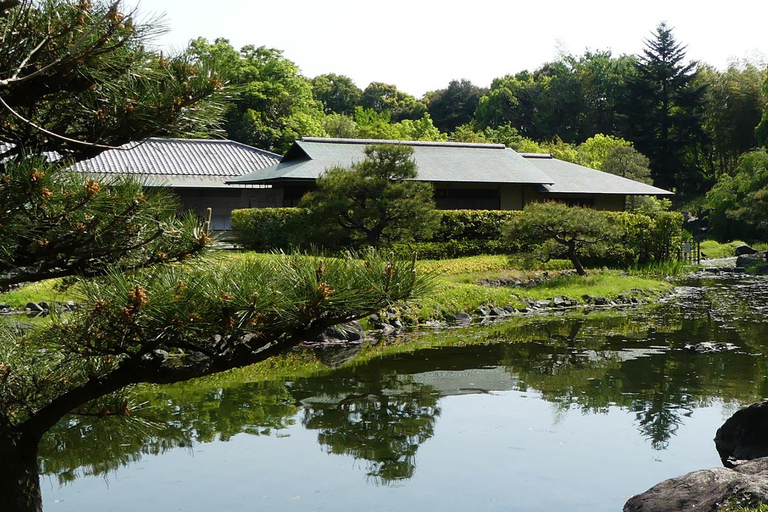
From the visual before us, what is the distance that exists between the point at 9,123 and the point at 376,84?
2260 inches

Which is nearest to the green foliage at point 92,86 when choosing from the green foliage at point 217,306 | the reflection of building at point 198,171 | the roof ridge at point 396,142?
the green foliage at point 217,306

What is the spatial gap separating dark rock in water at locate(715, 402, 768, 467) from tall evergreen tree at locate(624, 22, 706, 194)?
138ft

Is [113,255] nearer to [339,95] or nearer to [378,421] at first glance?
[378,421]

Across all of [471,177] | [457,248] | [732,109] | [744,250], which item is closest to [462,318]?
→ [457,248]

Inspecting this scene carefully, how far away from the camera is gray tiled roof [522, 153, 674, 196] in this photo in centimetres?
2809

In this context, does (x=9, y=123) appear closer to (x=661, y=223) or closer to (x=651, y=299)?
(x=651, y=299)

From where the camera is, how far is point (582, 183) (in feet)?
A: 94.6

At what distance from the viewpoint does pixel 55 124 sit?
152 inches

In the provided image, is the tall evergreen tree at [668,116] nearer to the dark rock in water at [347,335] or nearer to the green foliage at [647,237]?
the green foliage at [647,237]

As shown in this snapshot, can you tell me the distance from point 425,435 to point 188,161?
23.3 m

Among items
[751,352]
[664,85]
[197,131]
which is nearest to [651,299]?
[751,352]

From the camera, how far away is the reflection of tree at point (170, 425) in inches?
276

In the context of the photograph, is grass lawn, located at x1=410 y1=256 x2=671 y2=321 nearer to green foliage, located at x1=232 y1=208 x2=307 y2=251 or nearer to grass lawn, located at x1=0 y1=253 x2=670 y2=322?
grass lawn, located at x1=0 y1=253 x2=670 y2=322

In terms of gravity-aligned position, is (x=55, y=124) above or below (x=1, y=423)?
above
